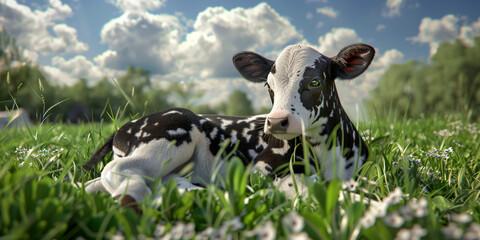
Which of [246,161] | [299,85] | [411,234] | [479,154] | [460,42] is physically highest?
[460,42]

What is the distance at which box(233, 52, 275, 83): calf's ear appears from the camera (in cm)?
366

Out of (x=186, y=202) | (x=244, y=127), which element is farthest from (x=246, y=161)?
(x=186, y=202)

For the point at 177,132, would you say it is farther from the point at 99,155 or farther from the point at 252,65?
the point at 252,65

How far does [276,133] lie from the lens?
2.70m

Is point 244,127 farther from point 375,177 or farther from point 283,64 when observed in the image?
point 375,177

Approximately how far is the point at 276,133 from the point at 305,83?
2.08ft

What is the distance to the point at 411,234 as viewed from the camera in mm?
1205

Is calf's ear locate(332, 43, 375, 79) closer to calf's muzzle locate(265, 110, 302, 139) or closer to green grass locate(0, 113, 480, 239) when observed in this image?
calf's muzzle locate(265, 110, 302, 139)

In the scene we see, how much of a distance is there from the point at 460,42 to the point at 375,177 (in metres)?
32.0

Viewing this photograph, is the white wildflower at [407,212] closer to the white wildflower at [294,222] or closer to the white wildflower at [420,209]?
the white wildflower at [420,209]

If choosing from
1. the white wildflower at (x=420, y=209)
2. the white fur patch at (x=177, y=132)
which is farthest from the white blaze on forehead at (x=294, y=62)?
the white wildflower at (x=420, y=209)

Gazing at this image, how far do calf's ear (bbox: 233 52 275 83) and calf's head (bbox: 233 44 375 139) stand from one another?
373mm

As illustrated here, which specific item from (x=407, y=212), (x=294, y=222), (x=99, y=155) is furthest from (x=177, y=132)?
(x=407, y=212)

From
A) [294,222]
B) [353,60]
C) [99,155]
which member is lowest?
[99,155]
